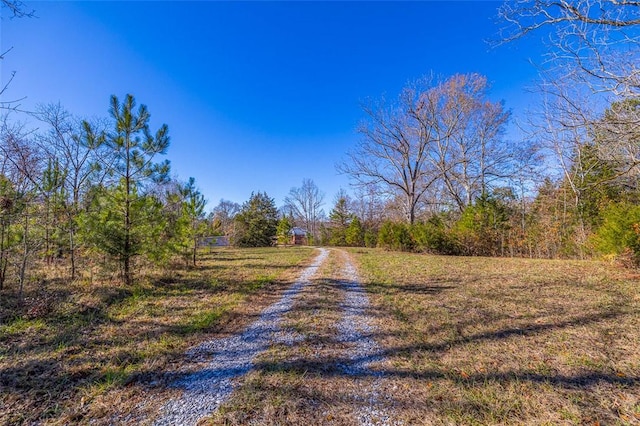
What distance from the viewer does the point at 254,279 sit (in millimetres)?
7148

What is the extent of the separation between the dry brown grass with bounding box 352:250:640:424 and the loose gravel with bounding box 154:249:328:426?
1478 millimetres

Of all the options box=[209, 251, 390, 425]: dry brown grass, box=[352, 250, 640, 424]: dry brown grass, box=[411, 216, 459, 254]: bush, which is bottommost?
box=[352, 250, 640, 424]: dry brown grass

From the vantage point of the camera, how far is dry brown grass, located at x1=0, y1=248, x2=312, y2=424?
6.80ft

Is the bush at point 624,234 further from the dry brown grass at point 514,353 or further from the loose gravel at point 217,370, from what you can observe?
the loose gravel at point 217,370

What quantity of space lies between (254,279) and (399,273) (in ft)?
14.3

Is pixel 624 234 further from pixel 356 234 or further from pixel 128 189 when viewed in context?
pixel 356 234

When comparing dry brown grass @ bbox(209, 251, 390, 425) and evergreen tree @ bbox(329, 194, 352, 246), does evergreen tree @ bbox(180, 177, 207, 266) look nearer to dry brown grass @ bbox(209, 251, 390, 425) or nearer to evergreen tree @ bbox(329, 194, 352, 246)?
dry brown grass @ bbox(209, 251, 390, 425)

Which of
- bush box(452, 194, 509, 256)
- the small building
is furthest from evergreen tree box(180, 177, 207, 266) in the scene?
the small building

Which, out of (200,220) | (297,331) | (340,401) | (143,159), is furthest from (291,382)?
(200,220)

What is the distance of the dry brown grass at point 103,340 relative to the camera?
81.6 inches


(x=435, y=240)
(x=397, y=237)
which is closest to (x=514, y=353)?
(x=435, y=240)

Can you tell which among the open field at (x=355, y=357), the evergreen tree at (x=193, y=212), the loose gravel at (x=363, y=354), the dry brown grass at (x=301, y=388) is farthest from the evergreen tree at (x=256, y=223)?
the dry brown grass at (x=301, y=388)

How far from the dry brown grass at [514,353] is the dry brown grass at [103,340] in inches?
90.3

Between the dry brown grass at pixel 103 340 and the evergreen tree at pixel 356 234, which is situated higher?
the evergreen tree at pixel 356 234
